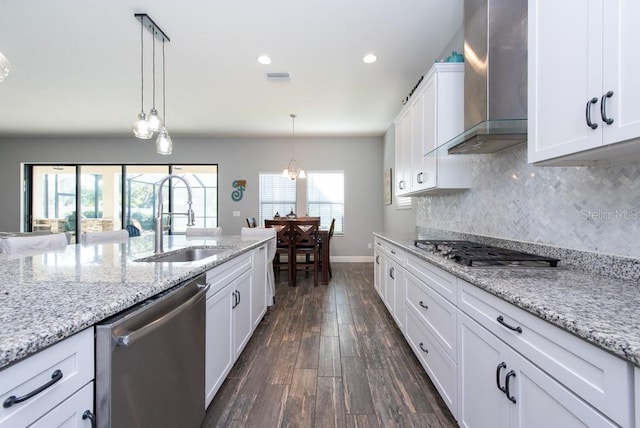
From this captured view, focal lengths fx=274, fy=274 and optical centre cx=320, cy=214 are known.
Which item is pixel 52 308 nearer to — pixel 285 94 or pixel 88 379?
pixel 88 379

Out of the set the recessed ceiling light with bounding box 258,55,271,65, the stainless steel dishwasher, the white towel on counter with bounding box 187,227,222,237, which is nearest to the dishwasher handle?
the stainless steel dishwasher

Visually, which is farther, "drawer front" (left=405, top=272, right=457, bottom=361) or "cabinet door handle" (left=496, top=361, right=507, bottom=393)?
"drawer front" (left=405, top=272, right=457, bottom=361)

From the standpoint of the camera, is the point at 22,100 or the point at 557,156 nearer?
the point at 557,156

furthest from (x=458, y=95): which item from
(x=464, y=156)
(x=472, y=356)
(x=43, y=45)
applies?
(x=43, y=45)

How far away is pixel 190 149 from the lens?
6.01m

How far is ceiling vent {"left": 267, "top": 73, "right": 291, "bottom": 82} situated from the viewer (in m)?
3.30

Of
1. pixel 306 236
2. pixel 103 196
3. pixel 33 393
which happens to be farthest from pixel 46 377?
pixel 103 196

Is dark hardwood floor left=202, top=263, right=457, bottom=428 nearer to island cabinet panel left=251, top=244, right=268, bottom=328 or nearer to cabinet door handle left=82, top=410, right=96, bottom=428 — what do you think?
island cabinet panel left=251, top=244, right=268, bottom=328

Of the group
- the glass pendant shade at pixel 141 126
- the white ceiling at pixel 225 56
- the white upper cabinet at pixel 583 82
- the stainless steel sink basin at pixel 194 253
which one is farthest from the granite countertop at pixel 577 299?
the glass pendant shade at pixel 141 126

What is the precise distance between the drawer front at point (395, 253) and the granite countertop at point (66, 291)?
138 cm

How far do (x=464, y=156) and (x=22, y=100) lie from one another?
6.03 m

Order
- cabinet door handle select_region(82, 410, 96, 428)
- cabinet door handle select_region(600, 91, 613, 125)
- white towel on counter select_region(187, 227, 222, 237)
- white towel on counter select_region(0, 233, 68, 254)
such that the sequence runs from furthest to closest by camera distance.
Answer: white towel on counter select_region(187, 227, 222, 237) → white towel on counter select_region(0, 233, 68, 254) → cabinet door handle select_region(600, 91, 613, 125) → cabinet door handle select_region(82, 410, 96, 428)

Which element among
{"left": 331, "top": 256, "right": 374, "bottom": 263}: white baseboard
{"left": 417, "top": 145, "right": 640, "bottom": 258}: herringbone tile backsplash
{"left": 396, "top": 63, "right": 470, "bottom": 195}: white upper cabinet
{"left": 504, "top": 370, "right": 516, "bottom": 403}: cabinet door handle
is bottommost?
{"left": 331, "top": 256, "right": 374, "bottom": 263}: white baseboard

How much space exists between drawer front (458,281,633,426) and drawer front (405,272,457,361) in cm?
34
